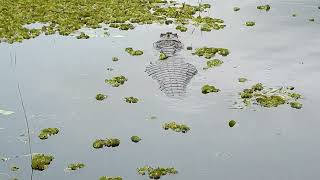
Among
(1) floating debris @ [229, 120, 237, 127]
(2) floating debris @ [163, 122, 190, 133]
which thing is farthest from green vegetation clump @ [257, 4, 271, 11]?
(2) floating debris @ [163, 122, 190, 133]

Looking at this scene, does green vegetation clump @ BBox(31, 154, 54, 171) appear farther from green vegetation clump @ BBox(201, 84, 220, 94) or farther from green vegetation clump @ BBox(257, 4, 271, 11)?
green vegetation clump @ BBox(257, 4, 271, 11)

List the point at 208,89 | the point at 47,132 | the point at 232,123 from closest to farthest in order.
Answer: the point at 47,132
the point at 232,123
the point at 208,89

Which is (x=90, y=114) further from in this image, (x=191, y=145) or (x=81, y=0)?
(x=81, y=0)

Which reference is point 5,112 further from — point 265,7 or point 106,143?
point 265,7

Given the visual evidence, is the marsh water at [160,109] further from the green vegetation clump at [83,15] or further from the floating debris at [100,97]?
the green vegetation clump at [83,15]

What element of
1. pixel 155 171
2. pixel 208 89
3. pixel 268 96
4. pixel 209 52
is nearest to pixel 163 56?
pixel 209 52
